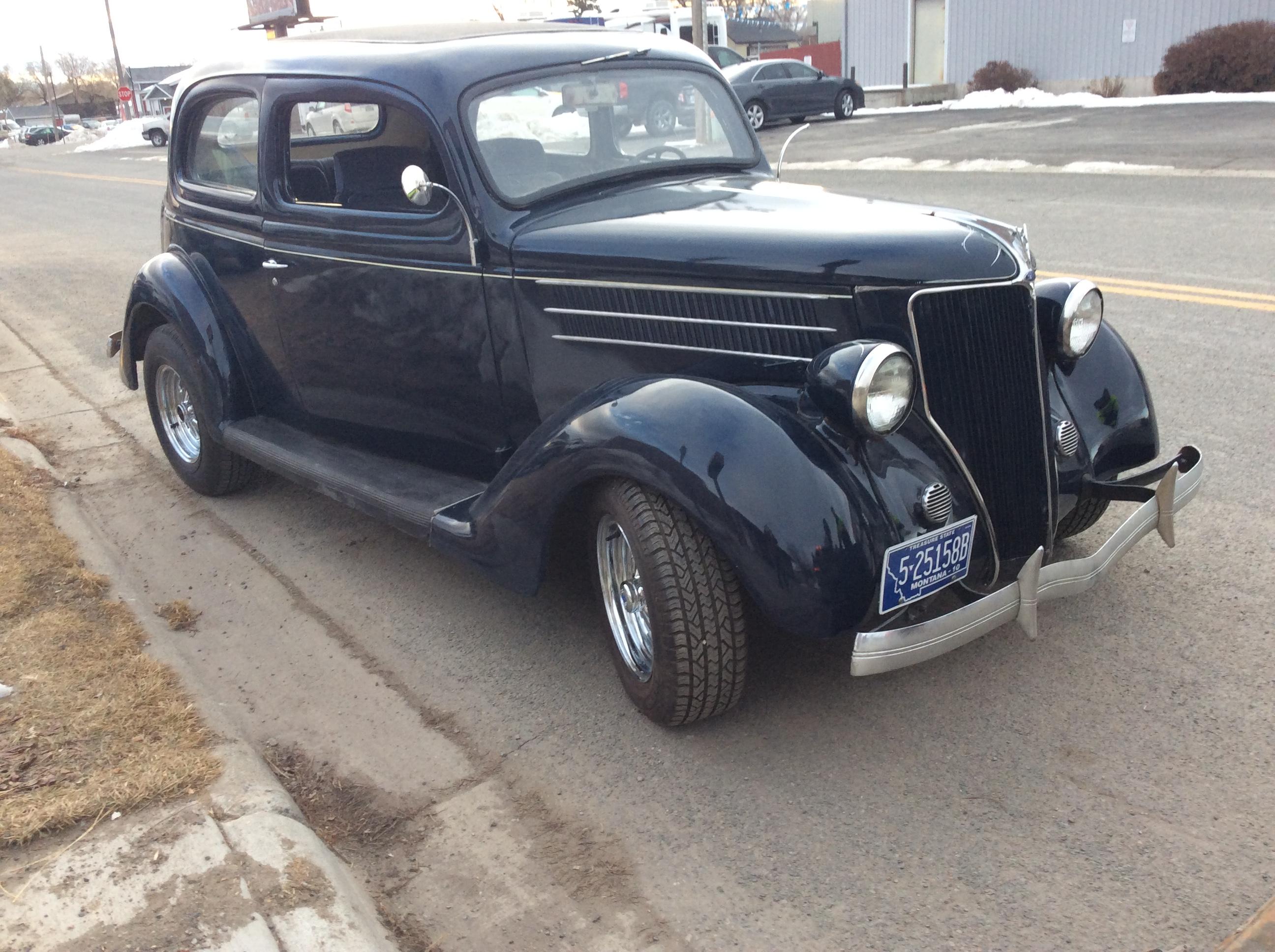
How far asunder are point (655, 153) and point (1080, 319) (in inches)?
60.7

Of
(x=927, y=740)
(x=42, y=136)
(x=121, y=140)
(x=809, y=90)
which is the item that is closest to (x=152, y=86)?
(x=42, y=136)

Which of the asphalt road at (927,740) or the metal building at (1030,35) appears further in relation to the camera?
the metal building at (1030,35)

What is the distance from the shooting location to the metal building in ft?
77.8

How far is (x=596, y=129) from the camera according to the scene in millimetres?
3867

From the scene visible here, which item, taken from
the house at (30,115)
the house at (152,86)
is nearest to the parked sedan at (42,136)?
the house at (152,86)

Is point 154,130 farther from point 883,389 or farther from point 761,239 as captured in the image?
point 883,389

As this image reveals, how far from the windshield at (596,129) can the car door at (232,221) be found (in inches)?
48.3

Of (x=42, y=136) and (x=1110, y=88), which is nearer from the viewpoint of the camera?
(x=1110, y=88)

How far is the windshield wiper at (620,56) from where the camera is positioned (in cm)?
392

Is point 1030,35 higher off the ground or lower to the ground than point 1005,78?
higher

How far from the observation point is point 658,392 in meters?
2.92

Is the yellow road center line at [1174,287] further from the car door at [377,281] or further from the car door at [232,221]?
the car door at [232,221]

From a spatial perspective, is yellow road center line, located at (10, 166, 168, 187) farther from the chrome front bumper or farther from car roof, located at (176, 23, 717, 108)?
the chrome front bumper

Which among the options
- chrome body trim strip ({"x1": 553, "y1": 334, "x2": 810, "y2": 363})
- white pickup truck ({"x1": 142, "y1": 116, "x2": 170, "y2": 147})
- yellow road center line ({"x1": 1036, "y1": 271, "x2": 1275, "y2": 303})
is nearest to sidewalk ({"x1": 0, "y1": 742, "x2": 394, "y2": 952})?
chrome body trim strip ({"x1": 553, "y1": 334, "x2": 810, "y2": 363})
